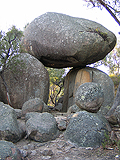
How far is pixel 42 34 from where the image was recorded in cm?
894

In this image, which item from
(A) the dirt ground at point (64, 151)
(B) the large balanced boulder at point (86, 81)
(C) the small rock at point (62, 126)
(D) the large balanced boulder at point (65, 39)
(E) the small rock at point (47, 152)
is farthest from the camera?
(B) the large balanced boulder at point (86, 81)

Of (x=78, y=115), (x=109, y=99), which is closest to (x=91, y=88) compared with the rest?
(x=78, y=115)

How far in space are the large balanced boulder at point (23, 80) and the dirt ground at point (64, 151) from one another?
4.06 m

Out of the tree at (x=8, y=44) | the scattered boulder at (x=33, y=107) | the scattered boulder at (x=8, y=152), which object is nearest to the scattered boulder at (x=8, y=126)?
the scattered boulder at (x=8, y=152)

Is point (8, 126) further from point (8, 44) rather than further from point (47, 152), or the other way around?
point (8, 44)

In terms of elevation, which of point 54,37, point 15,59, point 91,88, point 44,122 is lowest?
point 44,122

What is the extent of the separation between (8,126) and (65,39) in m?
5.63

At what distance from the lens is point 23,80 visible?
8.34 meters

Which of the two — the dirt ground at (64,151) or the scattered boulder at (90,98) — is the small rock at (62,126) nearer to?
the dirt ground at (64,151)

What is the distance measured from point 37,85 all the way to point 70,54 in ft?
7.53

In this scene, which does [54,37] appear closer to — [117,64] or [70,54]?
[70,54]

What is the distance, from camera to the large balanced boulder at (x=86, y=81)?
9445mm

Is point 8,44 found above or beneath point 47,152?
above

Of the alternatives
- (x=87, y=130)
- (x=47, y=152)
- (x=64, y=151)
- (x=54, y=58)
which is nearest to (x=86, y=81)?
(x=54, y=58)
